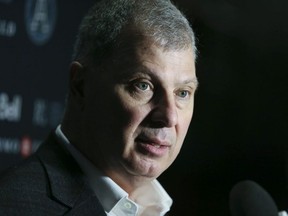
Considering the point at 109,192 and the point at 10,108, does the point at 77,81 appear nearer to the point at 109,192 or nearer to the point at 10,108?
the point at 109,192

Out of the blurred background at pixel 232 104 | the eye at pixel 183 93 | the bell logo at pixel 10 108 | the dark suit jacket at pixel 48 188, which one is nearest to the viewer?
the dark suit jacket at pixel 48 188

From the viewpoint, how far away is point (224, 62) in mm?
2629

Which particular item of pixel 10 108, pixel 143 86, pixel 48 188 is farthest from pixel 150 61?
pixel 10 108

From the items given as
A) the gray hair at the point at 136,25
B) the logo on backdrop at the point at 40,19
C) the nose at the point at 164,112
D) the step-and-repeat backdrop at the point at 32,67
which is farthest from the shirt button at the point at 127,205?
the logo on backdrop at the point at 40,19

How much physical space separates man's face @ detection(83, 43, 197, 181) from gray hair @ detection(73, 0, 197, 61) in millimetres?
24

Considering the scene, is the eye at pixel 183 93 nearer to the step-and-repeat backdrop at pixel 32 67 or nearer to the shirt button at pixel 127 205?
the shirt button at pixel 127 205

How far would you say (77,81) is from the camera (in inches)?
49.9

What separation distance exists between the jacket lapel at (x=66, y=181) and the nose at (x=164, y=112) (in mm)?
152

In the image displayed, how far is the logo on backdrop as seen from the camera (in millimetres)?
2383

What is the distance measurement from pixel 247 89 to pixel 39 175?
1570 mm

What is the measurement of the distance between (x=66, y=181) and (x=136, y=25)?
282 millimetres

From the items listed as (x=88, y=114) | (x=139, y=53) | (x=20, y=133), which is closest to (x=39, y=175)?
(x=88, y=114)

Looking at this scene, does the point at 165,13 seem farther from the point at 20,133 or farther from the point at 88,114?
the point at 20,133

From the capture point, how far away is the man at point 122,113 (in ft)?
3.89
